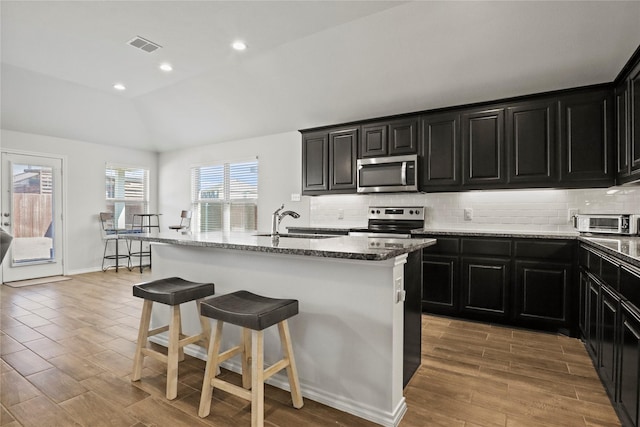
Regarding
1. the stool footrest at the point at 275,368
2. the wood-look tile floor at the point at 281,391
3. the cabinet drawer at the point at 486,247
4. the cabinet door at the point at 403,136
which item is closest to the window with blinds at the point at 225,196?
the cabinet door at the point at 403,136

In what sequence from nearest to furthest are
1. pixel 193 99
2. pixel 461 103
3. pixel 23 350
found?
pixel 23 350, pixel 461 103, pixel 193 99

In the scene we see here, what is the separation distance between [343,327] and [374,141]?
118 inches

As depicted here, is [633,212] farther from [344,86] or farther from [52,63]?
[52,63]

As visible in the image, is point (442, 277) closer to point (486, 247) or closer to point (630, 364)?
point (486, 247)

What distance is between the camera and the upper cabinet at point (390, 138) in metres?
4.19

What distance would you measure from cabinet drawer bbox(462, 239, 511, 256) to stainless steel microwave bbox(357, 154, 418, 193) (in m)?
0.91

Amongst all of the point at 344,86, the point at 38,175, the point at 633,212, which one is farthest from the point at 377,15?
the point at 38,175

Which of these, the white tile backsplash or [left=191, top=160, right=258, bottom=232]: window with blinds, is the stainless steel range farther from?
[left=191, top=160, right=258, bottom=232]: window with blinds

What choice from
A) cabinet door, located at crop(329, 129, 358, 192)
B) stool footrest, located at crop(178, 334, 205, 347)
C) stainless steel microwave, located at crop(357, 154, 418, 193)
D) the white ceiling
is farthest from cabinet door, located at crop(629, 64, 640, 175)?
stool footrest, located at crop(178, 334, 205, 347)

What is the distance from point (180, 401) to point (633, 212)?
4168 mm

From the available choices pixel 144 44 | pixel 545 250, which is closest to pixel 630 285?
pixel 545 250

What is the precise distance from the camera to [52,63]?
439 cm

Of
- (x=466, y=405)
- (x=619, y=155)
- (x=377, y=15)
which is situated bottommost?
(x=466, y=405)

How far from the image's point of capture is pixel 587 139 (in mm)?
3271
